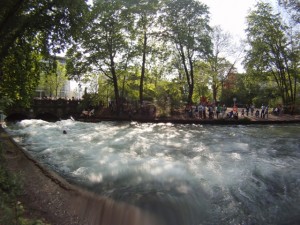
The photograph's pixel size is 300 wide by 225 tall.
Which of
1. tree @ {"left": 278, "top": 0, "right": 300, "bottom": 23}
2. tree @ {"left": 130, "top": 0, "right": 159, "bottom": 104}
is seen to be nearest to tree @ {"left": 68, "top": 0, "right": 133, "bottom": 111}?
tree @ {"left": 130, "top": 0, "right": 159, "bottom": 104}

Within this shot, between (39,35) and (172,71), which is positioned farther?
(172,71)

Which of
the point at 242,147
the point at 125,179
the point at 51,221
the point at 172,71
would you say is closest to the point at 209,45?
the point at 172,71

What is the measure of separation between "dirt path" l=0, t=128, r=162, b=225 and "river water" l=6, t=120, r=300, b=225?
522mm

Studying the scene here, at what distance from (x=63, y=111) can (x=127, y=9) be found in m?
16.9

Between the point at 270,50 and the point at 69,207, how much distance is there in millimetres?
39942

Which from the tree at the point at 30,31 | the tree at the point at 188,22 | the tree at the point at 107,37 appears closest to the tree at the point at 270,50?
the tree at the point at 188,22

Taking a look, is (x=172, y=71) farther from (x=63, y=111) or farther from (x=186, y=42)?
(x=63, y=111)

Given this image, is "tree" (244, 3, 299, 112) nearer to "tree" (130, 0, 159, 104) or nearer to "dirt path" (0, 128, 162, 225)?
"tree" (130, 0, 159, 104)

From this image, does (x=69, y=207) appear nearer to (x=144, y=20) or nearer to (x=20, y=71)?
(x=20, y=71)

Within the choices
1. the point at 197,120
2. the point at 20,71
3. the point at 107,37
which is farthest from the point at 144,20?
the point at 20,71

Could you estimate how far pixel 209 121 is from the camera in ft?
95.8

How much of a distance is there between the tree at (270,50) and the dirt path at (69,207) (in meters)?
36.5

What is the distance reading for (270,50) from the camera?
40.1 metres

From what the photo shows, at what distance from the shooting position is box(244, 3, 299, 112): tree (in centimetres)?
3912
